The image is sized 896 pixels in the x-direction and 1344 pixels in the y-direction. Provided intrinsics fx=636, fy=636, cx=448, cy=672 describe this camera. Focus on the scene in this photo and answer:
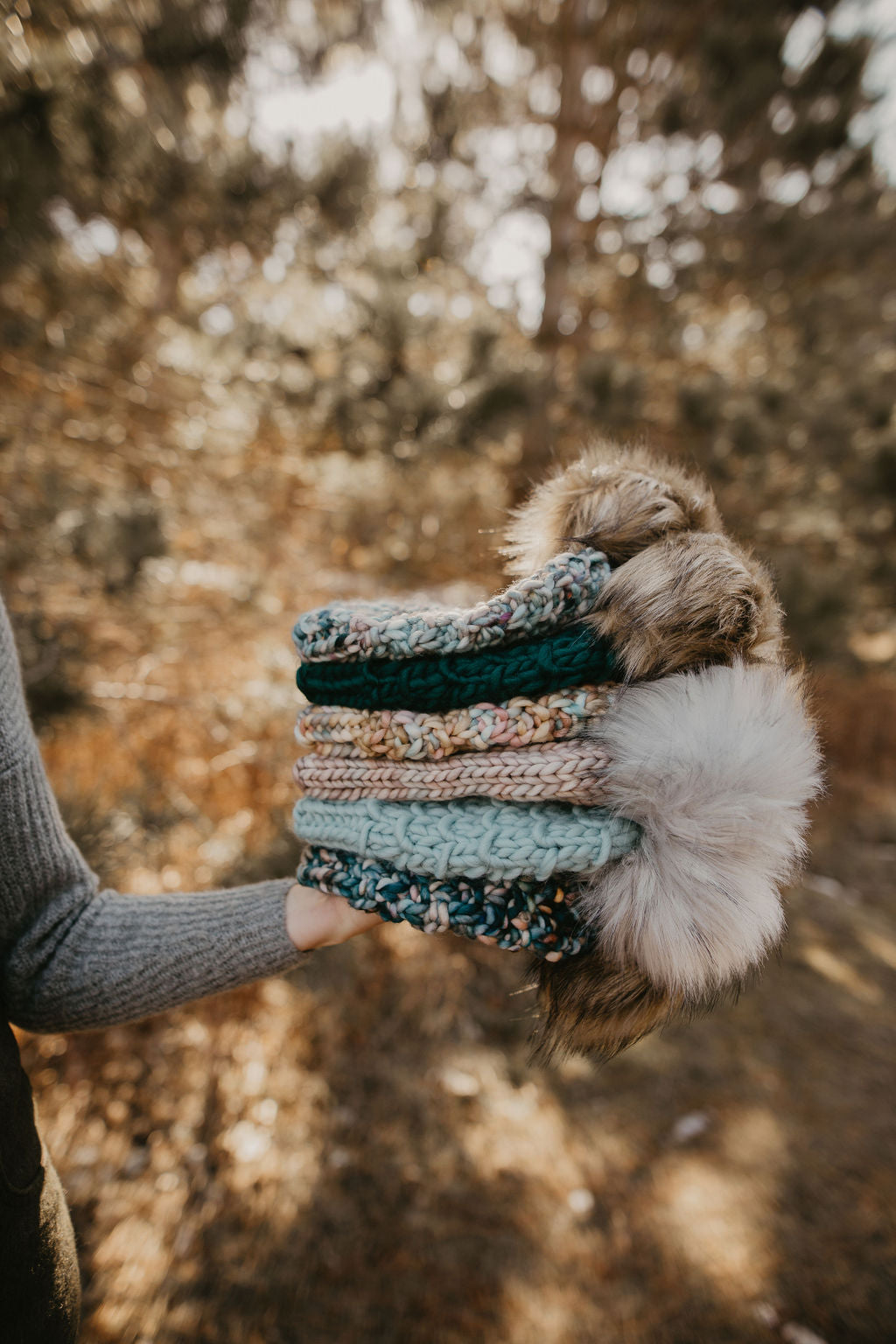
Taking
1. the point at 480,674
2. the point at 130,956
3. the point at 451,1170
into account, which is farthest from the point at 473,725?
the point at 451,1170

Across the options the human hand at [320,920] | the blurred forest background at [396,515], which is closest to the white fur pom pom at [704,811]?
the human hand at [320,920]

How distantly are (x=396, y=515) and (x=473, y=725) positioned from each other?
6.71 feet

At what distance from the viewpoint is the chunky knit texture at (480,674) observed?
0.71 meters

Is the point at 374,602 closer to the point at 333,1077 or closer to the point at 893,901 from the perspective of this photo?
the point at 333,1077

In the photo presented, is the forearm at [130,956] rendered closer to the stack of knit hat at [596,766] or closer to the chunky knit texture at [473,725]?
the stack of knit hat at [596,766]

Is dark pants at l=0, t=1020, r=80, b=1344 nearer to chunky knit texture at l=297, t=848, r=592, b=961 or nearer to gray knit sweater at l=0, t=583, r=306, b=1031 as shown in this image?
gray knit sweater at l=0, t=583, r=306, b=1031

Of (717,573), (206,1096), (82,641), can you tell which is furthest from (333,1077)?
(717,573)

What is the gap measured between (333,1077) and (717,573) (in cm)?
228

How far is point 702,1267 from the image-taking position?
1.76m

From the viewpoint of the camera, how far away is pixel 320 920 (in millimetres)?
824

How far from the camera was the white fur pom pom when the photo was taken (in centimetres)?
65

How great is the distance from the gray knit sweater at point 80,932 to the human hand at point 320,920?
0.6 inches

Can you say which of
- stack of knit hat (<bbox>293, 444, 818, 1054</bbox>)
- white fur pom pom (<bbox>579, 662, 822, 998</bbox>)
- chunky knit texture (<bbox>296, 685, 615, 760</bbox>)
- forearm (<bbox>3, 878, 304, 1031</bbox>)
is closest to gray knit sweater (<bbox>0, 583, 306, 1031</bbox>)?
forearm (<bbox>3, 878, 304, 1031</bbox>)

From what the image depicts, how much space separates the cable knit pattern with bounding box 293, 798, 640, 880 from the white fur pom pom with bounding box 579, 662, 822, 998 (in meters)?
0.04
